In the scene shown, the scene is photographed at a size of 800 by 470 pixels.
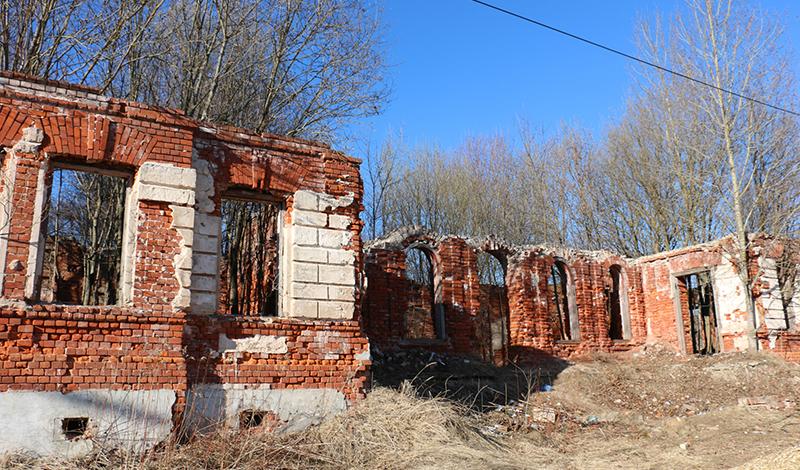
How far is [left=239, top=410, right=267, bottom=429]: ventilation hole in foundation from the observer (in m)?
8.11

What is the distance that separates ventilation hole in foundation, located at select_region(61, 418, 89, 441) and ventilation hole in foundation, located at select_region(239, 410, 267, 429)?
1.73m

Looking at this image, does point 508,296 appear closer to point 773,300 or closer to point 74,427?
point 773,300

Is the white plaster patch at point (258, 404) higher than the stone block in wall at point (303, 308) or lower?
lower

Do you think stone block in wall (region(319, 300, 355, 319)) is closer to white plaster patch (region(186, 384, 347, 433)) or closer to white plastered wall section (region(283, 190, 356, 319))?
white plastered wall section (region(283, 190, 356, 319))

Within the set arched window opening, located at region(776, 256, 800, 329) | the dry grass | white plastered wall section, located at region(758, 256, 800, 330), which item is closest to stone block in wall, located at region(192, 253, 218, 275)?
the dry grass

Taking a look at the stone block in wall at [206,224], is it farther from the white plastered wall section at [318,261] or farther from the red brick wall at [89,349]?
the red brick wall at [89,349]

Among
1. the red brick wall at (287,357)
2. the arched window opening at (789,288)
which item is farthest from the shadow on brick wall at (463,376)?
the arched window opening at (789,288)

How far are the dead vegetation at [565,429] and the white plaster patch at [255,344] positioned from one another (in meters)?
1.00

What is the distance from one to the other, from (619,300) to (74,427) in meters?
14.8

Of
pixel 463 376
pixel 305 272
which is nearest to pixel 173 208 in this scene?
pixel 305 272

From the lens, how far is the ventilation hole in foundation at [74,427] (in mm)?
6996

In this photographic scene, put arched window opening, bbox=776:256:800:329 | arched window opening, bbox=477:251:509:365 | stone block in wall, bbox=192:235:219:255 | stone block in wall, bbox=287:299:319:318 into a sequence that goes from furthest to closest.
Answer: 1. arched window opening, bbox=477:251:509:365
2. arched window opening, bbox=776:256:800:329
3. stone block in wall, bbox=287:299:319:318
4. stone block in wall, bbox=192:235:219:255

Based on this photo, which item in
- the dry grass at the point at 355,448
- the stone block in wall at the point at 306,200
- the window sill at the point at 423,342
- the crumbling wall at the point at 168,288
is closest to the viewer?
the dry grass at the point at 355,448

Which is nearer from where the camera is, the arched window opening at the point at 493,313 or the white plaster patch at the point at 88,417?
the white plaster patch at the point at 88,417
